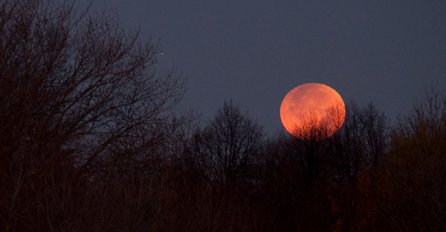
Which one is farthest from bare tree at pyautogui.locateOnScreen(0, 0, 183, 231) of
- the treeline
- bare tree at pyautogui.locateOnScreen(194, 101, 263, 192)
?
bare tree at pyautogui.locateOnScreen(194, 101, 263, 192)

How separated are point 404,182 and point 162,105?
270 inches

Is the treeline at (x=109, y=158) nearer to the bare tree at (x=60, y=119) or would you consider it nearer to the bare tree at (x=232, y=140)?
the bare tree at (x=60, y=119)

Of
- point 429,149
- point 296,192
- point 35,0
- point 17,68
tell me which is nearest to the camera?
point 17,68

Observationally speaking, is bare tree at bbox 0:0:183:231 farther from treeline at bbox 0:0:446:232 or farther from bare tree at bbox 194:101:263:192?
bare tree at bbox 194:101:263:192

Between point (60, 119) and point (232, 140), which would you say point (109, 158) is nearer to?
point (60, 119)

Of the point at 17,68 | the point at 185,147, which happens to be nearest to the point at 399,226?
the point at 185,147

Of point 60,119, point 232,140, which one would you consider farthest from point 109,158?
point 232,140

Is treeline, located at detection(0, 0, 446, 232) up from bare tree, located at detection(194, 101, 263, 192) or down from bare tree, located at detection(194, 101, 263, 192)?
down

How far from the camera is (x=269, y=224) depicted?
25484 mm

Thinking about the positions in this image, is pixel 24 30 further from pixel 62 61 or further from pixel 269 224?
pixel 269 224

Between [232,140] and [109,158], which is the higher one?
[232,140]

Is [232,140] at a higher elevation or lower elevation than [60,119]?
higher

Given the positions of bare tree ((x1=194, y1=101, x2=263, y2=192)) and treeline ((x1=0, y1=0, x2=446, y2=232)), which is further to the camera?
bare tree ((x1=194, y1=101, x2=263, y2=192))

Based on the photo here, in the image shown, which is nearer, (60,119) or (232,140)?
(60,119)
